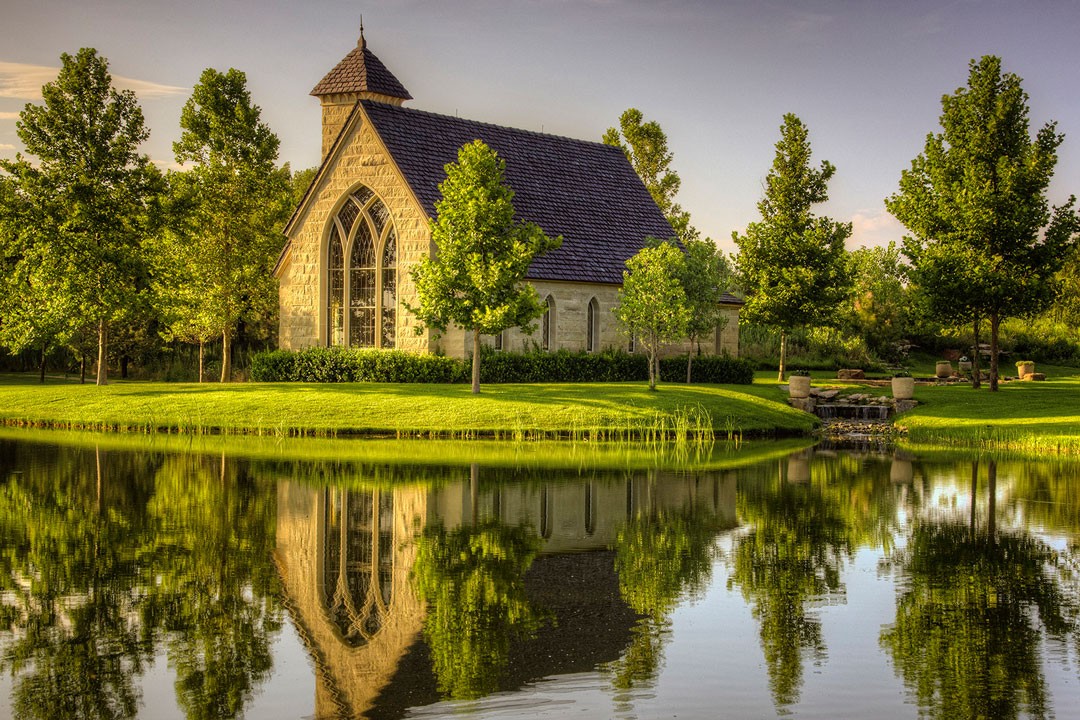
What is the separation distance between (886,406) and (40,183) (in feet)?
96.1

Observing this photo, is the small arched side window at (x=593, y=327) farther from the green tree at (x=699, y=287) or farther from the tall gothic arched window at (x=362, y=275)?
the tall gothic arched window at (x=362, y=275)

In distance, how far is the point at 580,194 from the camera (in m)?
49.4

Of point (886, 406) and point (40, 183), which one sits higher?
point (40, 183)

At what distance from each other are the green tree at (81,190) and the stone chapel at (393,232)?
21.7 feet

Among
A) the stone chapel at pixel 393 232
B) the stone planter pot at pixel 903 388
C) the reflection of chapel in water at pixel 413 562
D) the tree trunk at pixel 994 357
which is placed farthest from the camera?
the stone chapel at pixel 393 232

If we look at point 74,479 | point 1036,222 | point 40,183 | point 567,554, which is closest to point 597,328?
point 1036,222

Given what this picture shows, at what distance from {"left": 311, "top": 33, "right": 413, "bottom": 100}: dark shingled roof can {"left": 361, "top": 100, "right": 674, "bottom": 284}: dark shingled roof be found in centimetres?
298

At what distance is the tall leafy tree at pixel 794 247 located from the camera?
43.7m

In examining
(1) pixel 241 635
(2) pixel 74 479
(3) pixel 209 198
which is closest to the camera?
(1) pixel 241 635

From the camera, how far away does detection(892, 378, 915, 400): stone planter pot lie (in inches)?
1467

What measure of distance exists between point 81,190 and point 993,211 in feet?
100.0

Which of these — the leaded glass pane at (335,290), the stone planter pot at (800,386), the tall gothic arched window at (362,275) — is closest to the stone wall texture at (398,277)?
the leaded glass pane at (335,290)

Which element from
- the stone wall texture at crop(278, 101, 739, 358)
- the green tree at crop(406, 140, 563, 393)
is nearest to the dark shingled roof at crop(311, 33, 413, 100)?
the stone wall texture at crop(278, 101, 739, 358)

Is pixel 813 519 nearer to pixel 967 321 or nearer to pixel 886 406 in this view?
pixel 886 406
